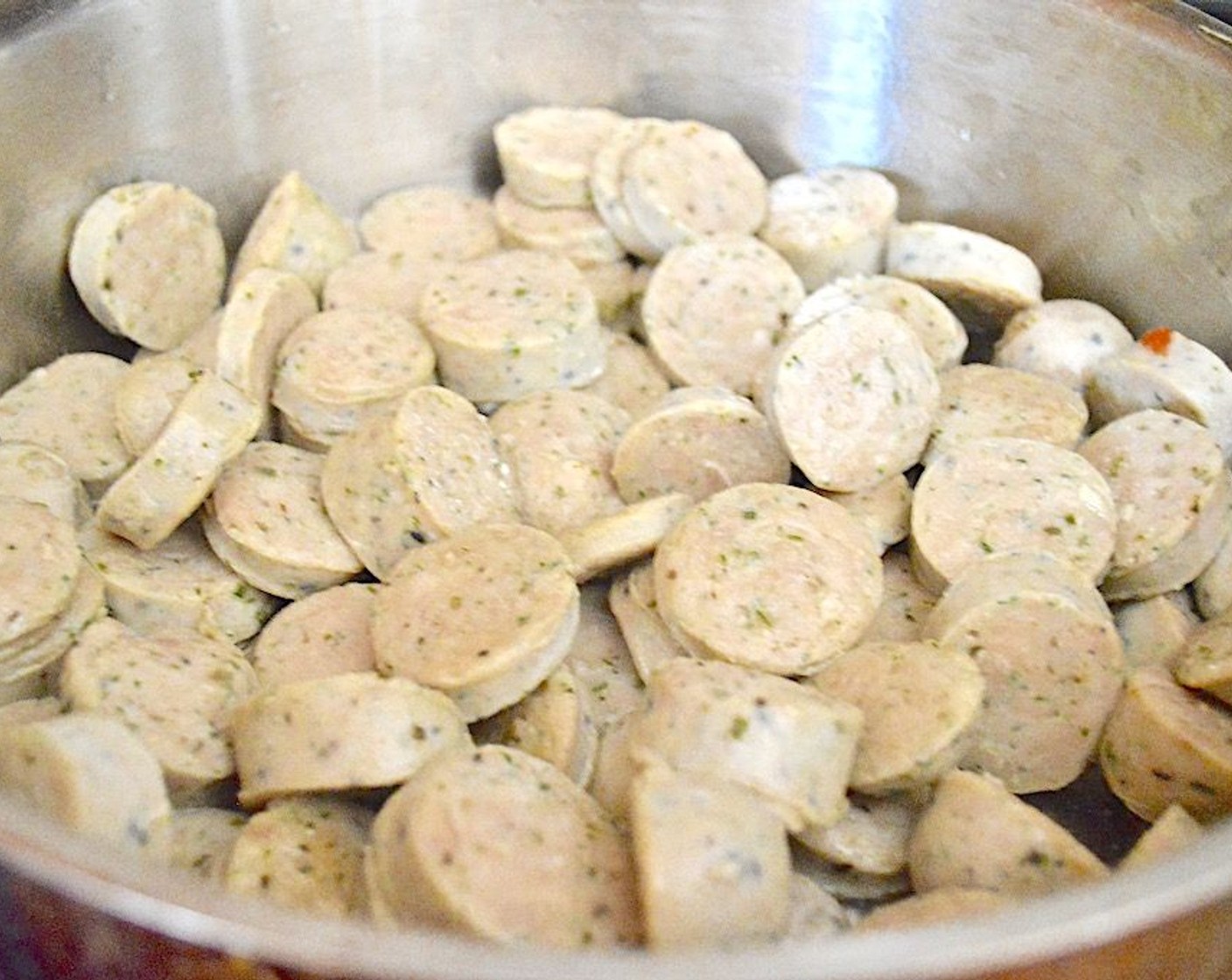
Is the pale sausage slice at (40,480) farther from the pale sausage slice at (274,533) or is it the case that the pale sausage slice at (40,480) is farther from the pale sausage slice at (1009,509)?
the pale sausage slice at (1009,509)

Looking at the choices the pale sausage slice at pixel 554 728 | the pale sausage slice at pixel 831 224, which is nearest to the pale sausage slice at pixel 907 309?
the pale sausage slice at pixel 831 224

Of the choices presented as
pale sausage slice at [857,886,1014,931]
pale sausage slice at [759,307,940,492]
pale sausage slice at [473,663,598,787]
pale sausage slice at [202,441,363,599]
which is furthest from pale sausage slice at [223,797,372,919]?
pale sausage slice at [759,307,940,492]

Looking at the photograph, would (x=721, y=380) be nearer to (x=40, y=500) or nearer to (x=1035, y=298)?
(x=1035, y=298)

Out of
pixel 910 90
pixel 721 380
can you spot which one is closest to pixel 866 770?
pixel 721 380

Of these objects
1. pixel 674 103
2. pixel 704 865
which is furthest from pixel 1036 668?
pixel 674 103

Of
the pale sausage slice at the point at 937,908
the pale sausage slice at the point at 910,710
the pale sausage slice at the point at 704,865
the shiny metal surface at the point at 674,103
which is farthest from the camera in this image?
the shiny metal surface at the point at 674,103
